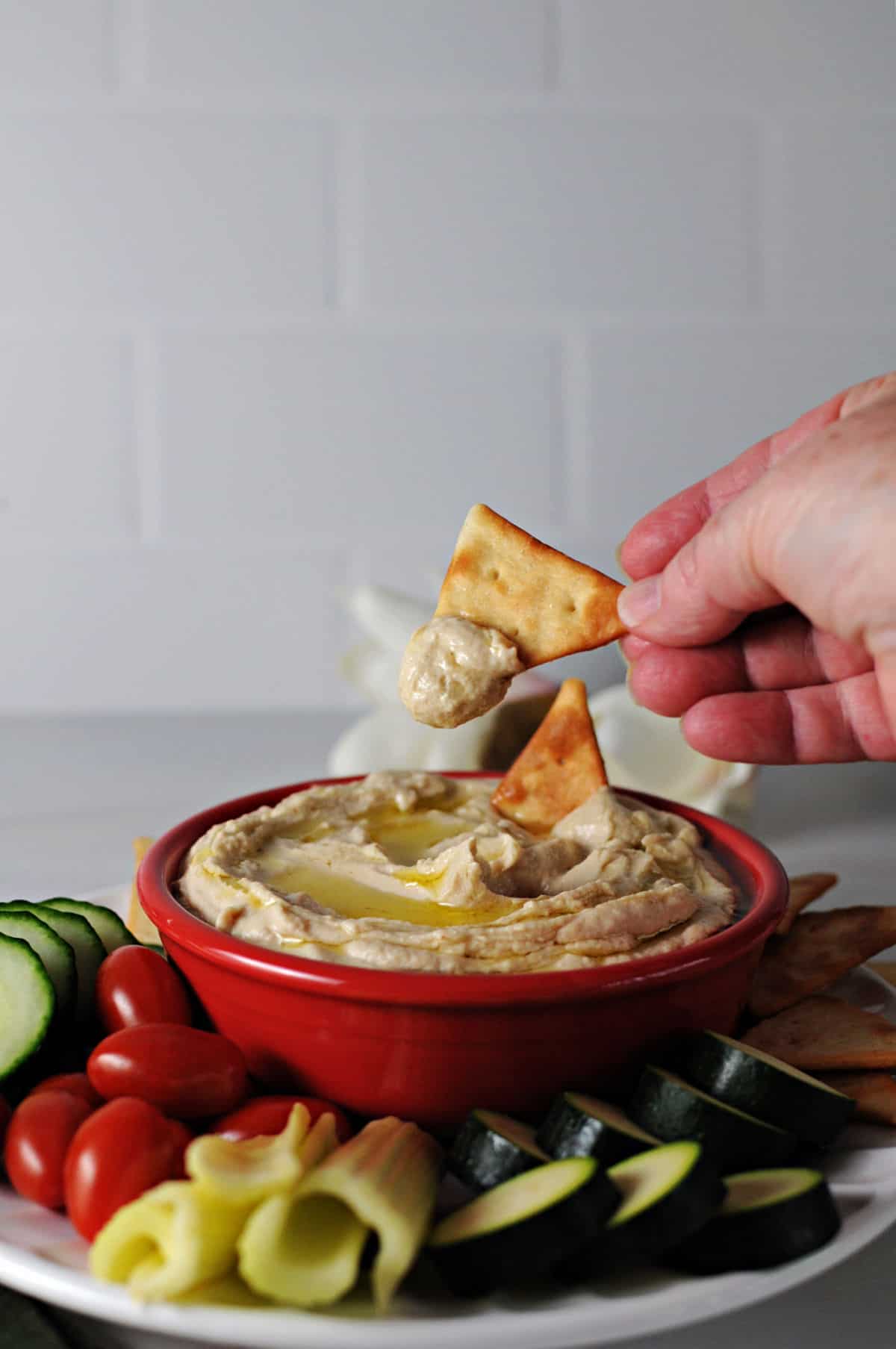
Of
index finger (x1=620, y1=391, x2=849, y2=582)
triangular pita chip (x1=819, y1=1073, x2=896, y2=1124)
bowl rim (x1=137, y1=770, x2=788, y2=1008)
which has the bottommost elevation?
triangular pita chip (x1=819, y1=1073, x2=896, y2=1124)

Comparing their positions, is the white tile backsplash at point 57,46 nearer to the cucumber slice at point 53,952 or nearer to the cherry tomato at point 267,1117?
the cucumber slice at point 53,952

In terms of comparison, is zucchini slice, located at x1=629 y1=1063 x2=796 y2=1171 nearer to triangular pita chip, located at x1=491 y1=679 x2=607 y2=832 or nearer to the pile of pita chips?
the pile of pita chips

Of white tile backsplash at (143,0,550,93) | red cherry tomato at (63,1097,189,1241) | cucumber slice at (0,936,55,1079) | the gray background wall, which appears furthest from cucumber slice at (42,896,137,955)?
white tile backsplash at (143,0,550,93)

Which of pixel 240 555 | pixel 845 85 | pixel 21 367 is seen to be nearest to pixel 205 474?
pixel 240 555

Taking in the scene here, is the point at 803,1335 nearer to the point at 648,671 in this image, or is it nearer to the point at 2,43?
the point at 648,671

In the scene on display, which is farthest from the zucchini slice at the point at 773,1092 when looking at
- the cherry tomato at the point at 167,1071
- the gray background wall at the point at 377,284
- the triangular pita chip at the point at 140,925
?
the gray background wall at the point at 377,284

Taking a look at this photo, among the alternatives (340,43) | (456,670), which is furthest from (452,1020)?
(340,43)

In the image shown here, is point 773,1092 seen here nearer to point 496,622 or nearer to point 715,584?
point 715,584
